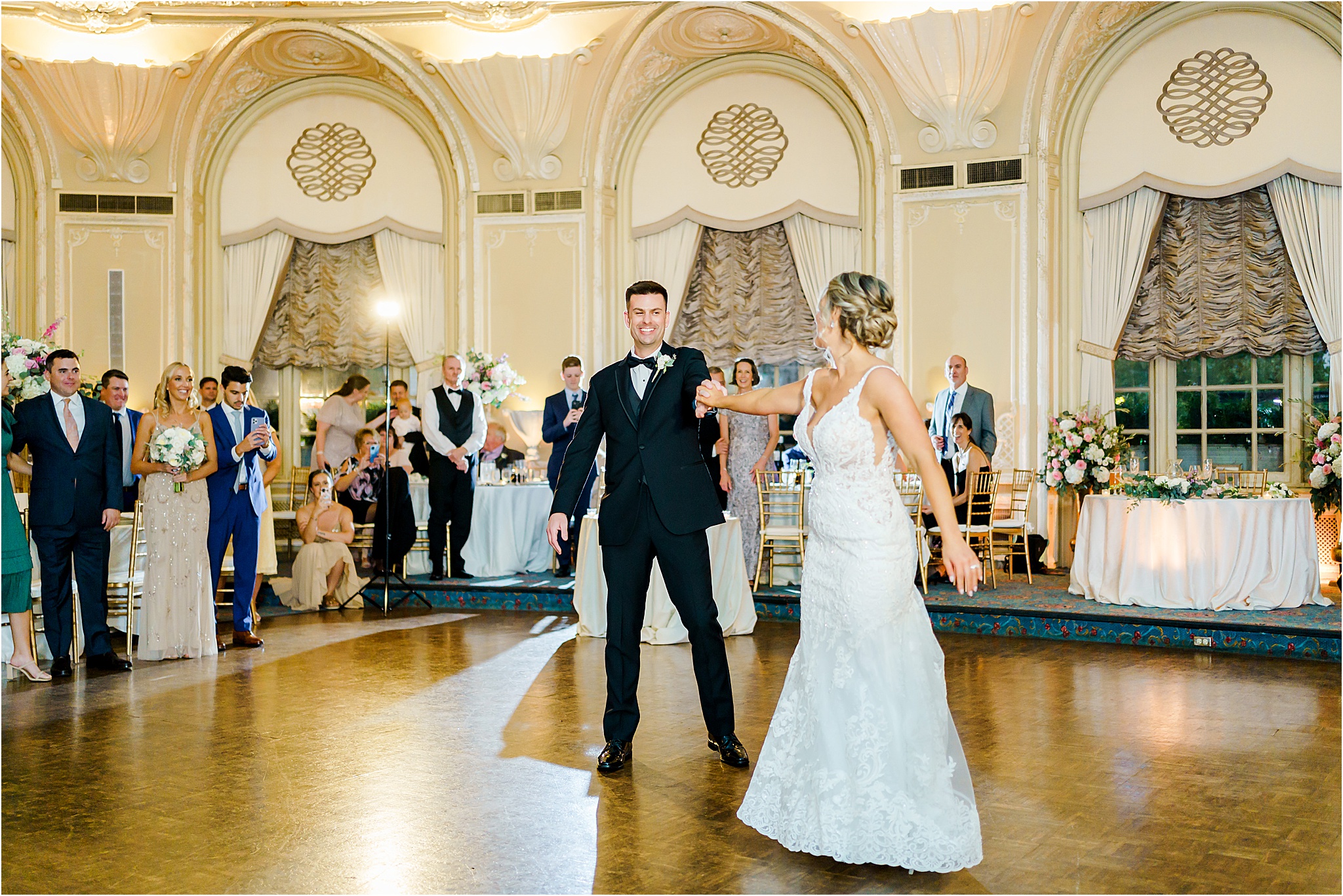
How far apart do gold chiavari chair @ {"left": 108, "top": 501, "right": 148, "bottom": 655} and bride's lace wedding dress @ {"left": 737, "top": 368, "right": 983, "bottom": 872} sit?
4.08 metres

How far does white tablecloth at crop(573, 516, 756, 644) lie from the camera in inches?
262

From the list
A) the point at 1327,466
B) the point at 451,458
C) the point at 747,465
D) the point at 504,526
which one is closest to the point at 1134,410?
the point at 1327,466

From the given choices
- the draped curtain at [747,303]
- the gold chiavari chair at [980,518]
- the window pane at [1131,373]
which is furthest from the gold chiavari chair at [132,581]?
the window pane at [1131,373]

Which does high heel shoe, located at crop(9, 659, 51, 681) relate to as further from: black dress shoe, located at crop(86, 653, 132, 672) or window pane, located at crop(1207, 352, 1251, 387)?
window pane, located at crop(1207, 352, 1251, 387)

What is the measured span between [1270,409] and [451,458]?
6745 mm

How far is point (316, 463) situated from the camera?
10227 mm

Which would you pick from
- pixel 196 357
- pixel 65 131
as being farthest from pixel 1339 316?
pixel 65 131

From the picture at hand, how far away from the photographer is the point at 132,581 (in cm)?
610

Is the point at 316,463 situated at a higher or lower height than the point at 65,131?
lower

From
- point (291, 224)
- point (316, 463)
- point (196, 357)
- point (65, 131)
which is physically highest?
point (65, 131)

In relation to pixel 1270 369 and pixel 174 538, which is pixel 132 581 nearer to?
pixel 174 538

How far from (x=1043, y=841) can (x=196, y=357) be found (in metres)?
10.3

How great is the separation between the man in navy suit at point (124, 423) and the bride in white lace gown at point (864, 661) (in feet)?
14.4

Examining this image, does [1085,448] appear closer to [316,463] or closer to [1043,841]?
[1043,841]
